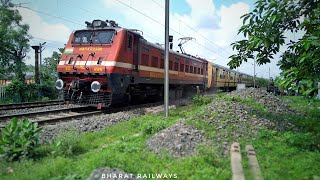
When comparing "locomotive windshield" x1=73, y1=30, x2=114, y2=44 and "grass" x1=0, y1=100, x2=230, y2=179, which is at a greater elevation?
"locomotive windshield" x1=73, y1=30, x2=114, y2=44

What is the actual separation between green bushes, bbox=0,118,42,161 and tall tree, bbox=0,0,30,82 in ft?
90.5

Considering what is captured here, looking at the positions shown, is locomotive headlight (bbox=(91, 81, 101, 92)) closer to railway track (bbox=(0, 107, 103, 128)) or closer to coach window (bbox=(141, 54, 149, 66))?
railway track (bbox=(0, 107, 103, 128))

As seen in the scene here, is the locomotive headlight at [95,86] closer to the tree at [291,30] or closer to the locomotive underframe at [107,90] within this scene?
the locomotive underframe at [107,90]

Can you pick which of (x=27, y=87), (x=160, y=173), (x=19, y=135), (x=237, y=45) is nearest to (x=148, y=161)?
(x=160, y=173)

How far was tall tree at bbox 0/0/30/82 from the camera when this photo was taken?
3178 cm

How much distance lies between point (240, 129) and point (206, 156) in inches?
102

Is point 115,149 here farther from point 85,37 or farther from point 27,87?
point 27,87

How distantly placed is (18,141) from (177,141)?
3.09 m

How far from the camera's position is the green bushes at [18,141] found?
5.71 meters

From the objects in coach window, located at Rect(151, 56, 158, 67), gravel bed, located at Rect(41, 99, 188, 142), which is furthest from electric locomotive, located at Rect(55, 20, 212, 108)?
gravel bed, located at Rect(41, 99, 188, 142)

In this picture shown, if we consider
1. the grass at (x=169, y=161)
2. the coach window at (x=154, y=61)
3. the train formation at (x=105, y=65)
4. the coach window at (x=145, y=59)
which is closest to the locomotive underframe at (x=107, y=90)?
the train formation at (x=105, y=65)

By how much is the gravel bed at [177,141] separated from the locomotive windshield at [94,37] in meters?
7.23

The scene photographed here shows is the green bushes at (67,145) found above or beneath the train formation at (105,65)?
beneath

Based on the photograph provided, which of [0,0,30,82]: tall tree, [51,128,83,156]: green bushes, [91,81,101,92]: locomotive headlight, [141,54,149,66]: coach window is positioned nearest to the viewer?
[51,128,83,156]: green bushes
